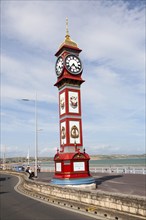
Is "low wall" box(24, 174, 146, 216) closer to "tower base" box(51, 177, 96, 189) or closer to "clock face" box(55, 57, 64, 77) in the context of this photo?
"tower base" box(51, 177, 96, 189)

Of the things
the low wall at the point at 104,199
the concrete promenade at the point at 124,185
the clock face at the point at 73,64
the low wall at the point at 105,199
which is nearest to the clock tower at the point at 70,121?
the clock face at the point at 73,64

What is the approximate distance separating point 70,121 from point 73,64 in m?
6.22

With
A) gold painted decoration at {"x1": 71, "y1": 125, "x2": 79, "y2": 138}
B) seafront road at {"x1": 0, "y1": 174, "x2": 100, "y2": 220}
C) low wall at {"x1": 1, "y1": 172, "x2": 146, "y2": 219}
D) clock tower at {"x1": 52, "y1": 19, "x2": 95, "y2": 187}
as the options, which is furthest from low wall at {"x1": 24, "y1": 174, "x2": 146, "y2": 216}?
gold painted decoration at {"x1": 71, "y1": 125, "x2": 79, "y2": 138}

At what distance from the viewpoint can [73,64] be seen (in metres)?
26.7

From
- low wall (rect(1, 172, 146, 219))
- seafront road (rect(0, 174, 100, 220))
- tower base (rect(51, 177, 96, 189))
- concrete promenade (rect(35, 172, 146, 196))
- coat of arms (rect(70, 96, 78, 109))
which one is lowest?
concrete promenade (rect(35, 172, 146, 196))

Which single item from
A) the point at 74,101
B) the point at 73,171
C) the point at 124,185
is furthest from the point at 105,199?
the point at 74,101

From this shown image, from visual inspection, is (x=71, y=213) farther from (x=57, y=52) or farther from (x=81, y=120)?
(x=57, y=52)

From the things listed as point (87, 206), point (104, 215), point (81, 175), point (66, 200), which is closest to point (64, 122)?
point (81, 175)

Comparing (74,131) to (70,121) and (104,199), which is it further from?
(104,199)

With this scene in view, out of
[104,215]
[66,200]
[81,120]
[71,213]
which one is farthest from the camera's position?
[81,120]

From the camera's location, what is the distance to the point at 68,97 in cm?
2569

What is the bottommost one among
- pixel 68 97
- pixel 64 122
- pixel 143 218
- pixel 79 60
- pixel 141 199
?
pixel 143 218

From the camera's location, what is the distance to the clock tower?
24.1 meters

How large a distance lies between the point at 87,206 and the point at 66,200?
8.97ft
